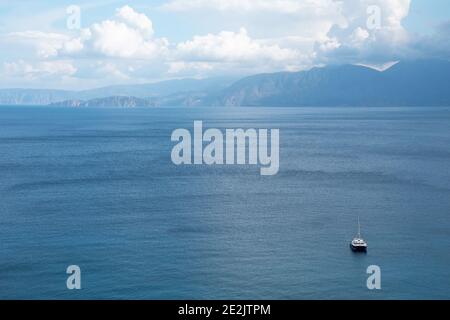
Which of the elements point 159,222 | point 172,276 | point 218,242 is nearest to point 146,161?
point 159,222

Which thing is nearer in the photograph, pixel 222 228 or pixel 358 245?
pixel 358 245

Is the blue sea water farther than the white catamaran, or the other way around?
the white catamaran

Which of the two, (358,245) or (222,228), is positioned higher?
(222,228)

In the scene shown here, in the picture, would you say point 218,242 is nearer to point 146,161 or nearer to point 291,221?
point 291,221

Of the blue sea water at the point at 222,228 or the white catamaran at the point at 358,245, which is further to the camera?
the white catamaran at the point at 358,245

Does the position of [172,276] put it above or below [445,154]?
below

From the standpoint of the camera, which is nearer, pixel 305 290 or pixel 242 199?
pixel 305 290
